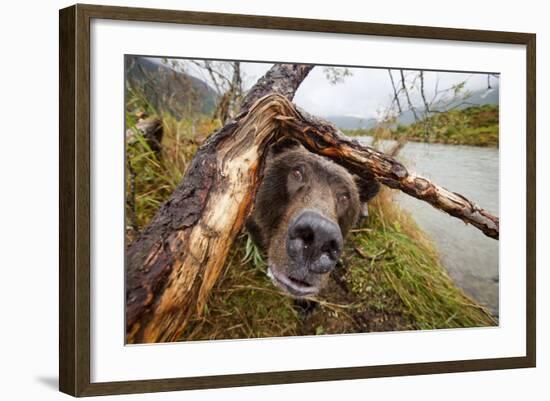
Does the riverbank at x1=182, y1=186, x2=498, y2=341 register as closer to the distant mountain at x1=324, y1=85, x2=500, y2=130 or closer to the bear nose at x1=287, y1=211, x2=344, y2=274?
the bear nose at x1=287, y1=211, x2=344, y2=274

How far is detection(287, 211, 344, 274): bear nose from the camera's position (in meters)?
4.80

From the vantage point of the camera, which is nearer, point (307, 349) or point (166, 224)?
point (166, 224)

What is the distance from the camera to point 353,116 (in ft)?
16.2

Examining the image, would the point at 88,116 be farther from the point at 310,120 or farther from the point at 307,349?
the point at 307,349

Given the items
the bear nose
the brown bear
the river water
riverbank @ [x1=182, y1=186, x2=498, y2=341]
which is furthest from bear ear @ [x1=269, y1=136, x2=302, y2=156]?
the river water

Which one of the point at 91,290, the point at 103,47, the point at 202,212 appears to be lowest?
the point at 91,290

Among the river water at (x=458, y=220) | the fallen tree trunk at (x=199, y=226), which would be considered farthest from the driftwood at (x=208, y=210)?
the river water at (x=458, y=220)

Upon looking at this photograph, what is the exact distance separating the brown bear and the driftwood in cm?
6

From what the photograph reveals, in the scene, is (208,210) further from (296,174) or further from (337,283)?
(337,283)

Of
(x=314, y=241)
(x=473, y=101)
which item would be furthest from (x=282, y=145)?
(x=473, y=101)

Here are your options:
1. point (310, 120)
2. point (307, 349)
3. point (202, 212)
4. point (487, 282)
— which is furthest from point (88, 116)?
point (487, 282)

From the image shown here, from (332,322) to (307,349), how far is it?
172 millimetres

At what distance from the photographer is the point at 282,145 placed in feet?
15.8

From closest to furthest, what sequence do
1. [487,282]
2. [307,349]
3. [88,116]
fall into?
[88,116] → [307,349] → [487,282]
